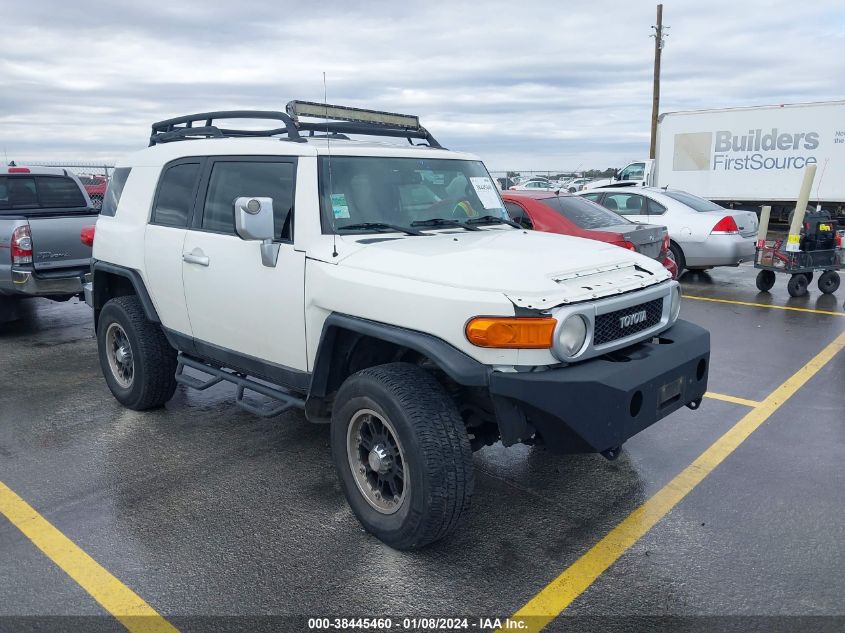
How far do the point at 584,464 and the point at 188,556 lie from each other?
7.94ft

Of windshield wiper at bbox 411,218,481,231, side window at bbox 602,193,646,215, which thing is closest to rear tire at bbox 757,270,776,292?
side window at bbox 602,193,646,215

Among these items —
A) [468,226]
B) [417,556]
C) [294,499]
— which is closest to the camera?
[417,556]

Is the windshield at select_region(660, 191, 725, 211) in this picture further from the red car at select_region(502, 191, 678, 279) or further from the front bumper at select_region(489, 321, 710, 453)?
the front bumper at select_region(489, 321, 710, 453)

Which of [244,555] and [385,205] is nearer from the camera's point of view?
[244,555]

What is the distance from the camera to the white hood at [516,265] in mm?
3294

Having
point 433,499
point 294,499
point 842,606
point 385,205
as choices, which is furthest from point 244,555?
point 842,606

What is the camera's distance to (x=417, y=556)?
3479 millimetres

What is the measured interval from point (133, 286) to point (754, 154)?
1995cm

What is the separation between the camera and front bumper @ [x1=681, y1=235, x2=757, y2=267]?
36.3 feet

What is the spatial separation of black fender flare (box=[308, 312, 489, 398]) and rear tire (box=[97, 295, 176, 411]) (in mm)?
1891

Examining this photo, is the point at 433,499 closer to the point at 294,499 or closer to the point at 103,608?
the point at 294,499

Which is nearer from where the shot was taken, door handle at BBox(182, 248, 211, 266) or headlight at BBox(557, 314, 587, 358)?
headlight at BBox(557, 314, 587, 358)

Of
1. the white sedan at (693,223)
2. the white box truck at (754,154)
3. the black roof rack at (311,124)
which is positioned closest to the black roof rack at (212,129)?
the black roof rack at (311,124)

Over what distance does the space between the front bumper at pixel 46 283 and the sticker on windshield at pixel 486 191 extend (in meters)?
4.76
